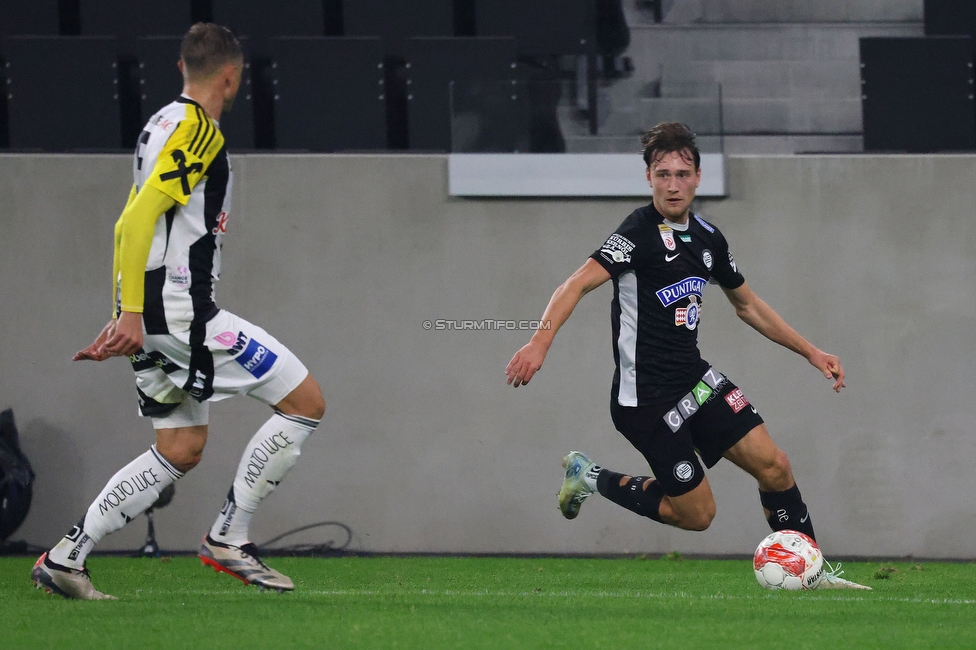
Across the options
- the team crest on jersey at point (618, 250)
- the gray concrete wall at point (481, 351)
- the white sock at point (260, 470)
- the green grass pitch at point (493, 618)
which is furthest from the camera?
the gray concrete wall at point (481, 351)

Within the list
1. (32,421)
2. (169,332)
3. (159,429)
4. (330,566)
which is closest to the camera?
(169,332)

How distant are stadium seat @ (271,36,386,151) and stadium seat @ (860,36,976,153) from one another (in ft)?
12.3

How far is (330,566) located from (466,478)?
143cm

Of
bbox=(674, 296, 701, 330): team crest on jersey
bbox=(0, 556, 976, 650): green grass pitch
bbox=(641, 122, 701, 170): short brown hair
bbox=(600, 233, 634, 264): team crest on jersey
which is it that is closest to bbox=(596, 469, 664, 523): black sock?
bbox=(0, 556, 976, 650): green grass pitch

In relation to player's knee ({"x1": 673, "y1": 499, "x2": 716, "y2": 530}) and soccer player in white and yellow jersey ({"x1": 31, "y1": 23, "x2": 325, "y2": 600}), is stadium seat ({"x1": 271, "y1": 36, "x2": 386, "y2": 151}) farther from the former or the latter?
soccer player in white and yellow jersey ({"x1": 31, "y1": 23, "x2": 325, "y2": 600})

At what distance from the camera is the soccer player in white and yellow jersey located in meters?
3.76

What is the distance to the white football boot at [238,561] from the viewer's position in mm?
3816

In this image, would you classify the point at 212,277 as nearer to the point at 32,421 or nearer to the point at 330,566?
the point at 330,566

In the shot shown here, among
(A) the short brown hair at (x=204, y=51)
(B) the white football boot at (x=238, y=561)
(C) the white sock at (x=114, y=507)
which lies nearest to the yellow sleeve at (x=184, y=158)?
(A) the short brown hair at (x=204, y=51)

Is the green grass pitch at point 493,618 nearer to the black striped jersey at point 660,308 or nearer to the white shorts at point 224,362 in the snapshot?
the white shorts at point 224,362

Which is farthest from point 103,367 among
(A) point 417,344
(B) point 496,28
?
(B) point 496,28

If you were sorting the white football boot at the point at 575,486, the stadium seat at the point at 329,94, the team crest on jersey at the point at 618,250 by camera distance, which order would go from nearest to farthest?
the team crest on jersey at the point at 618,250 → the white football boot at the point at 575,486 → the stadium seat at the point at 329,94

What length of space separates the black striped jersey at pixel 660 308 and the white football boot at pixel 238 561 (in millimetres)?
1780

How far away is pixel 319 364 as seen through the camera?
8.36m
